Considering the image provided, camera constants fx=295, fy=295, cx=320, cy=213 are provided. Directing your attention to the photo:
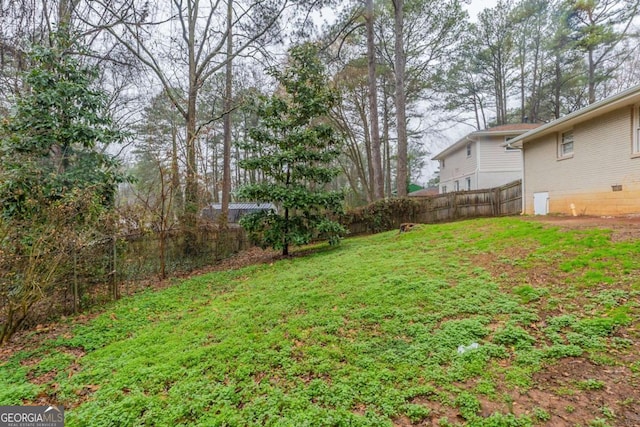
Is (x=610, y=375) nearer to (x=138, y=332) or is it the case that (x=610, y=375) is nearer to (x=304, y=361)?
(x=304, y=361)

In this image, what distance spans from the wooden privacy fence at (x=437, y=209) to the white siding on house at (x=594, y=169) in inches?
Answer: 71.5

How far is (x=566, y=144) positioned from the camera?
8.68 meters

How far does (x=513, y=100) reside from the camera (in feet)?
65.4

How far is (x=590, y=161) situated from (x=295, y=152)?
25.3 ft

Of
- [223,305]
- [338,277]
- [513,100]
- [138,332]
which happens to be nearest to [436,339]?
[338,277]

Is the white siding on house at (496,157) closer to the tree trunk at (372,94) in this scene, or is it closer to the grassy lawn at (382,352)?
the tree trunk at (372,94)

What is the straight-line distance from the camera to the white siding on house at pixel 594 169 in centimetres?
680

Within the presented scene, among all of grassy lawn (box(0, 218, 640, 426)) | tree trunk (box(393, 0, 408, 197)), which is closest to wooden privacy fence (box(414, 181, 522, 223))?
tree trunk (box(393, 0, 408, 197))

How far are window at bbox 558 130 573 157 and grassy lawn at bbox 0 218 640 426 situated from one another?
4657 mm

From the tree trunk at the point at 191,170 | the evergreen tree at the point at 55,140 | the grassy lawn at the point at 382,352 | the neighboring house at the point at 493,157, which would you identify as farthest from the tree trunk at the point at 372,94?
→ the evergreen tree at the point at 55,140

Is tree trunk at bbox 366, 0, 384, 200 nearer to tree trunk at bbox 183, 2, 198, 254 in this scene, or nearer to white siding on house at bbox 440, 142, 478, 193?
tree trunk at bbox 183, 2, 198, 254

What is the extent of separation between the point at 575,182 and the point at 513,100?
14.8 m
